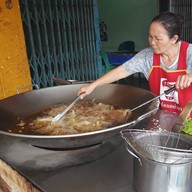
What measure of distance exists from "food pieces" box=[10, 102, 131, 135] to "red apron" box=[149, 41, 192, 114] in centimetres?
51

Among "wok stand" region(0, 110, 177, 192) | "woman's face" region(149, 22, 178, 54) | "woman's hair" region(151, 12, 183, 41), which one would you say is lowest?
"wok stand" region(0, 110, 177, 192)

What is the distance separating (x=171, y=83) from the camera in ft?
6.61

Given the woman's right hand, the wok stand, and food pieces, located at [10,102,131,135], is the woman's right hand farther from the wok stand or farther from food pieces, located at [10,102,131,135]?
the wok stand

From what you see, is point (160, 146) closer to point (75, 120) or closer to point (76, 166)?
A: point (76, 166)

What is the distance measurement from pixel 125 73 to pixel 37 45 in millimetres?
2332

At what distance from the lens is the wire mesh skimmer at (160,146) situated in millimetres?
866

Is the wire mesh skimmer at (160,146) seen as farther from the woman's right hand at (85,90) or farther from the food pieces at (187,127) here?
the woman's right hand at (85,90)

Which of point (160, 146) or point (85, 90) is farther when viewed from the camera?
point (85, 90)

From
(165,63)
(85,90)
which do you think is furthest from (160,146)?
(165,63)

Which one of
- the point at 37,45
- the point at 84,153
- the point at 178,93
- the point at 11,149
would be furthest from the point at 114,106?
→ the point at 37,45

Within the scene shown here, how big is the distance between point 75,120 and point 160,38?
0.87 meters

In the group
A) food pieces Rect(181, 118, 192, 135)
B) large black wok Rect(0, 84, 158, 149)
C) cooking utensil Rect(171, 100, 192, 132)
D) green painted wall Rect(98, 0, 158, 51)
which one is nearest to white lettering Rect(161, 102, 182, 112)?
large black wok Rect(0, 84, 158, 149)

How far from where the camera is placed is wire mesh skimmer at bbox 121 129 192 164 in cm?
87

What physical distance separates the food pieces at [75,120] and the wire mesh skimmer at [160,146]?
1.55 feet
